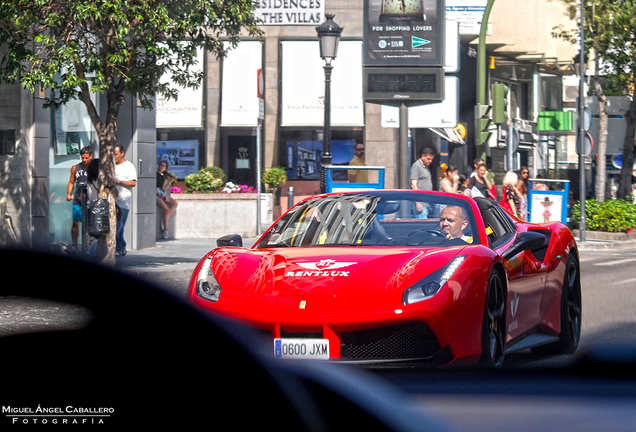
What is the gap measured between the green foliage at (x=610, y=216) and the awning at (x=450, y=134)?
9.05 meters

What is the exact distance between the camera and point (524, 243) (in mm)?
6043

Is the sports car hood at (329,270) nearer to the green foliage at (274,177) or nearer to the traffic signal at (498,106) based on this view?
the green foliage at (274,177)

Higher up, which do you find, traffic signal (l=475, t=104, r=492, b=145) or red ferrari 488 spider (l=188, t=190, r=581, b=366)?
traffic signal (l=475, t=104, r=492, b=145)

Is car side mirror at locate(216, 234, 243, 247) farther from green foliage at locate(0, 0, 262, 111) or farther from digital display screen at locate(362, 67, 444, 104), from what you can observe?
digital display screen at locate(362, 67, 444, 104)

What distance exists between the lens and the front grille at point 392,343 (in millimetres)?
4887

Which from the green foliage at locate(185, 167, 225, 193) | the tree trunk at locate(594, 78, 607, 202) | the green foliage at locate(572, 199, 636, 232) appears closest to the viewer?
the green foliage at locate(185, 167, 225, 193)

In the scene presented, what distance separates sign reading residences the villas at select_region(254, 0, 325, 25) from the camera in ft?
96.4

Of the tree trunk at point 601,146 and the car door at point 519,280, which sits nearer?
the car door at point 519,280

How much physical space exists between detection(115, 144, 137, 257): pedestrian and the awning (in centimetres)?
1839

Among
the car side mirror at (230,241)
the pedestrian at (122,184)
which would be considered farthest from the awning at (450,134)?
the car side mirror at (230,241)

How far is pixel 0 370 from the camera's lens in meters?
1.62

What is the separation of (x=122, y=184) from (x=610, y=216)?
1314cm

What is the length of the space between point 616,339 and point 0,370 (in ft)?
22.0

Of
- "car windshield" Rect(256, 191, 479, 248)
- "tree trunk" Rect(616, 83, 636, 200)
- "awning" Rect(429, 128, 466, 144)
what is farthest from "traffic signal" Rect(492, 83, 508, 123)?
"car windshield" Rect(256, 191, 479, 248)
